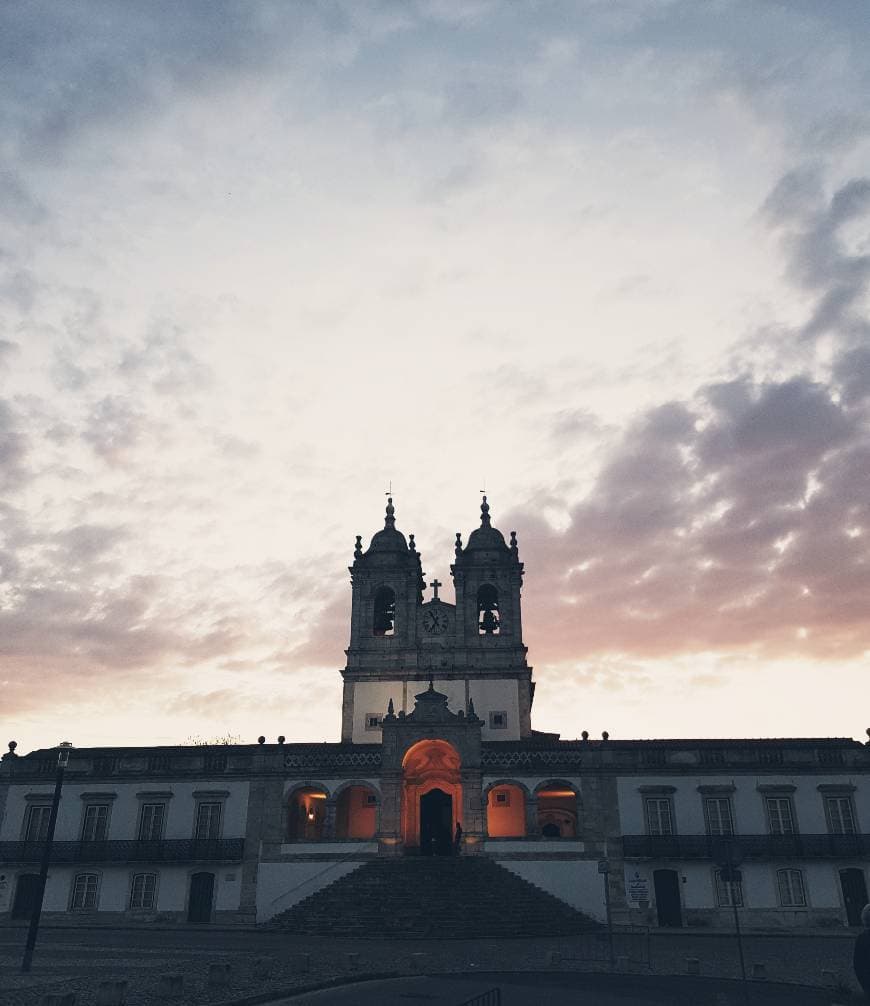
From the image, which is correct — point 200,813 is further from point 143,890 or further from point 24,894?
point 24,894

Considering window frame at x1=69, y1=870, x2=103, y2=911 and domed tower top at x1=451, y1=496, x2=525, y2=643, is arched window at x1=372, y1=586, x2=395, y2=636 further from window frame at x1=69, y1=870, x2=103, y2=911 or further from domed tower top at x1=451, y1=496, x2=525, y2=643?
window frame at x1=69, y1=870, x2=103, y2=911

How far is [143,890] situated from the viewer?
3603 centimetres

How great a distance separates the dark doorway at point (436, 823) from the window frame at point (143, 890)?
11665 millimetres

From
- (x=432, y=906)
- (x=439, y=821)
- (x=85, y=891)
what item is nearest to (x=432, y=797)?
(x=439, y=821)

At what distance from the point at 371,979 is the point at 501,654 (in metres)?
31.1

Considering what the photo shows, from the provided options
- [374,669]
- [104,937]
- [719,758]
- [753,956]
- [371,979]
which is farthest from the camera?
[374,669]

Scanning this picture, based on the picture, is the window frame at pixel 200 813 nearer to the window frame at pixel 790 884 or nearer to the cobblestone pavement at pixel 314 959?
the cobblestone pavement at pixel 314 959

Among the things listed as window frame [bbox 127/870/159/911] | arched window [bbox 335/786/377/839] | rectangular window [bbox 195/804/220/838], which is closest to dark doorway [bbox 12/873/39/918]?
window frame [bbox 127/870/159/911]

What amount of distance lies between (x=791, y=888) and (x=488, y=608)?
74.9 ft

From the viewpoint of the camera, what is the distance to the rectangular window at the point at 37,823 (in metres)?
37.4

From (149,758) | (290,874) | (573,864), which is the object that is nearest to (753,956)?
(573,864)

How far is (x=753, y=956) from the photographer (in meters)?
24.7

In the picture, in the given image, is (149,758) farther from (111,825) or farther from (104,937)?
(104,937)

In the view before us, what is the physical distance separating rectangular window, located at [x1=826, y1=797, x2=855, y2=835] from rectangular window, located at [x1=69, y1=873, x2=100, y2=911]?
101 feet
